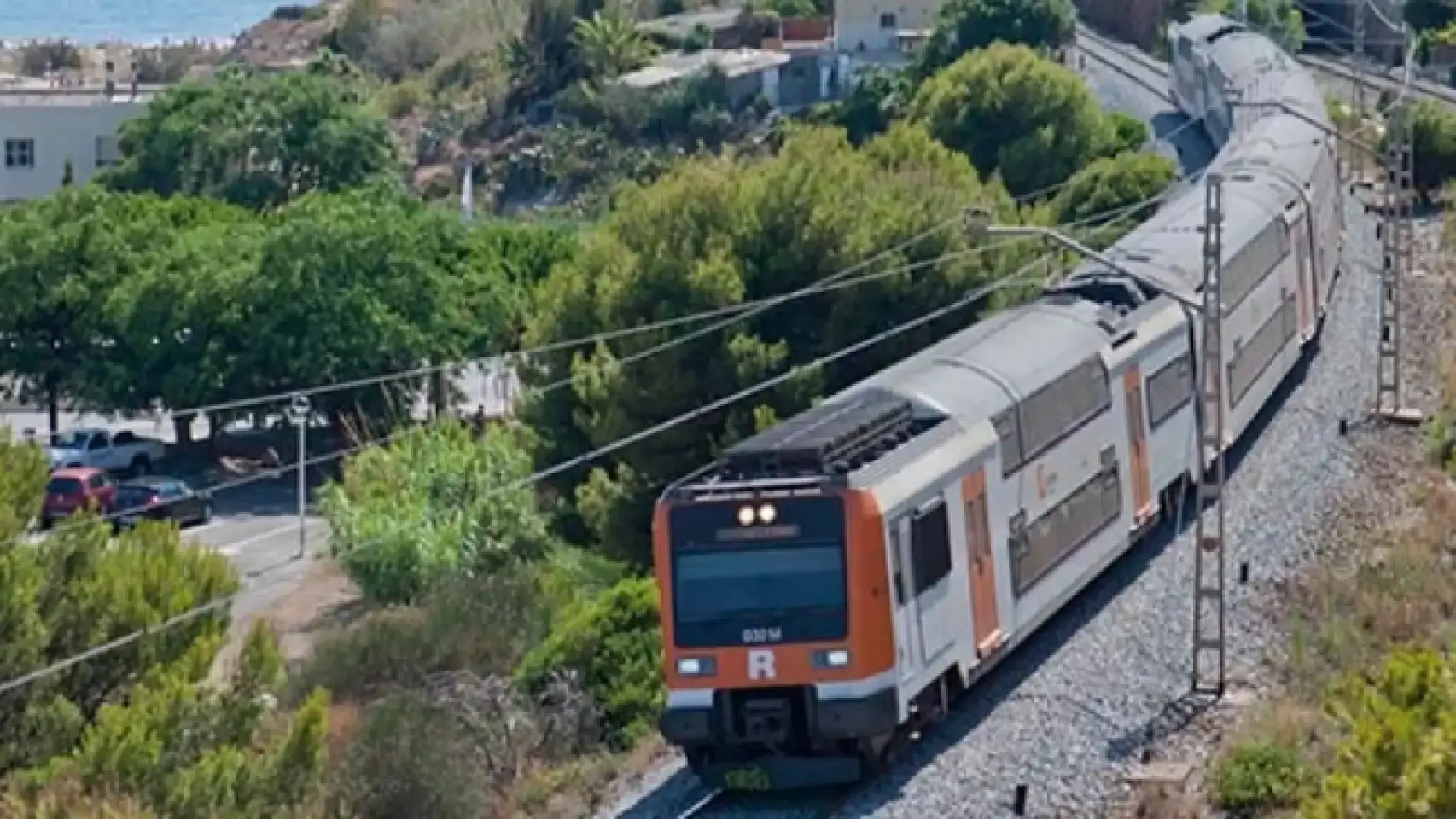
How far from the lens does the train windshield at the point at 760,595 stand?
18906 mm

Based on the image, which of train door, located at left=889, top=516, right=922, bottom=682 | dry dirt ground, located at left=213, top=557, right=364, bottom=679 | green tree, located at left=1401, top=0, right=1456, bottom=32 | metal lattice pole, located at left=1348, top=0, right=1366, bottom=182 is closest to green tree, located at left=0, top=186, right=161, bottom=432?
dry dirt ground, located at left=213, top=557, right=364, bottom=679

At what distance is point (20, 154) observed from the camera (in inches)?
3287

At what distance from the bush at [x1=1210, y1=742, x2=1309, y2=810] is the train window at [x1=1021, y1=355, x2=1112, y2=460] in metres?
4.13

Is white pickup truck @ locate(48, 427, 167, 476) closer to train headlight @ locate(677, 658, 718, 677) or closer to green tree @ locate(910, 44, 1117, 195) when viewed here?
green tree @ locate(910, 44, 1117, 195)

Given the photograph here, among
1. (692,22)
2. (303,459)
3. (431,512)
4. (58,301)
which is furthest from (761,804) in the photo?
(692,22)

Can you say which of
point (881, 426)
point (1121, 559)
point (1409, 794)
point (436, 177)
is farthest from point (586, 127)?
point (1409, 794)

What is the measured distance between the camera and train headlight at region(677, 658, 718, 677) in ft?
62.5

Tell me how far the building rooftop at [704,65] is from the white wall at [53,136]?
15043mm

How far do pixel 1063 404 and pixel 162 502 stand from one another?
2167cm

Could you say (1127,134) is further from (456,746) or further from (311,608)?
(456,746)

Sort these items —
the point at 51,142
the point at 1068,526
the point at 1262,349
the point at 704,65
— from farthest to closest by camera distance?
the point at 704,65 < the point at 51,142 < the point at 1262,349 < the point at 1068,526

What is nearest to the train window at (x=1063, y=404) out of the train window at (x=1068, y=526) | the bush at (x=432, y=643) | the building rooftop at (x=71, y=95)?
the train window at (x=1068, y=526)

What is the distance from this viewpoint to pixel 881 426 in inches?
803

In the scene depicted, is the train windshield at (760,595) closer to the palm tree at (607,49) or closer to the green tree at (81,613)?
the green tree at (81,613)
